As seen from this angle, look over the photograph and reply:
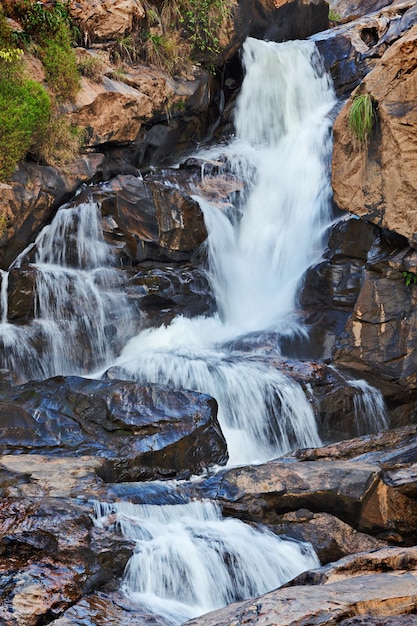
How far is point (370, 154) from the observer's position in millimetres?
8945

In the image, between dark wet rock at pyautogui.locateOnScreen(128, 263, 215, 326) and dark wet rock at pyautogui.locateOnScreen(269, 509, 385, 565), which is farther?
dark wet rock at pyautogui.locateOnScreen(128, 263, 215, 326)

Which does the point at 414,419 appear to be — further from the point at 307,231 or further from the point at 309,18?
the point at 309,18

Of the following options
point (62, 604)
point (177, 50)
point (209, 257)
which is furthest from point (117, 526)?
point (177, 50)

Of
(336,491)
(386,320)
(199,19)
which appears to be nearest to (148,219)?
(386,320)

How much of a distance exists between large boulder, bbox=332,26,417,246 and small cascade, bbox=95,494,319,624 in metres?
5.05

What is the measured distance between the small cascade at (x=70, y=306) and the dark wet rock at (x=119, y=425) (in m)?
1.54

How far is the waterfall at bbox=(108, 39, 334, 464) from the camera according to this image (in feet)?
28.2

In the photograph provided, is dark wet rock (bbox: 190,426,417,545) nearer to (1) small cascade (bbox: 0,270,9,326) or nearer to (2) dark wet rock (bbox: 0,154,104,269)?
(1) small cascade (bbox: 0,270,9,326)

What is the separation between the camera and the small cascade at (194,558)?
452 centimetres

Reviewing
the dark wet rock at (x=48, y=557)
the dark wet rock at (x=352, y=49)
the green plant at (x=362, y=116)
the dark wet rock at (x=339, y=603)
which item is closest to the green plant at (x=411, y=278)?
the green plant at (x=362, y=116)

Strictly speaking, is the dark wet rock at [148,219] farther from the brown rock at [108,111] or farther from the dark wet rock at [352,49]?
the dark wet rock at [352,49]

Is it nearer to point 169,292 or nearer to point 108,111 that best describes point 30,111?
point 108,111

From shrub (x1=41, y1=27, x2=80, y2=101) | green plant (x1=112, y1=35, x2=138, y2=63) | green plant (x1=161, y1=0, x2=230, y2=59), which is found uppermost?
green plant (x1=161, y1=0, x2=230, y2=59)

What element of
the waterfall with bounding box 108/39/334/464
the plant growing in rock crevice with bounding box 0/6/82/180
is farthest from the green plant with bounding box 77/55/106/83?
the waterfall with bounding box 108/39/334/464
